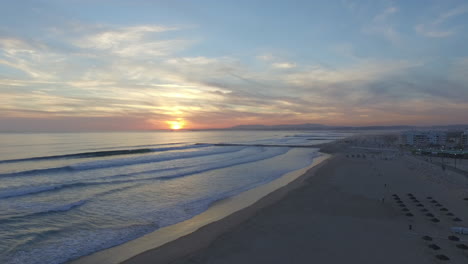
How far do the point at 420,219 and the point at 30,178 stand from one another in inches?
1054

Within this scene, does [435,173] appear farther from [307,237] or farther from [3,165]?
[3,165]

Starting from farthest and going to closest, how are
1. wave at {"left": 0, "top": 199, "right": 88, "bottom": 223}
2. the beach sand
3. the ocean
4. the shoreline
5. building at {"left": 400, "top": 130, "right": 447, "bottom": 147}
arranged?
building at {"left": 400, "top": 130, "right": 447, "bottom": 147} < wave at {"left": 0, "top": 199, "right": 88, "bottom": 223} < the ocean < the shoreline < the beach sand

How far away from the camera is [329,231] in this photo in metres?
10.9

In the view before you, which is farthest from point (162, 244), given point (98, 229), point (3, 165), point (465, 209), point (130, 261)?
point (3, 165)

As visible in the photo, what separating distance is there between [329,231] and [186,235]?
5573 mm

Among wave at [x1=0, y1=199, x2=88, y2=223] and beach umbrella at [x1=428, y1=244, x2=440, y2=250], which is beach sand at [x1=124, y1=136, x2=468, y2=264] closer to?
beach umbrella at [x1=428, y1=244, x2=440, y2=250]

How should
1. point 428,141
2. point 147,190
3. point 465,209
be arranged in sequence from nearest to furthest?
point 465,209
point 147,190
point 428,141

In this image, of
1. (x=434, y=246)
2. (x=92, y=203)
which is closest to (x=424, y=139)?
(x=434, y=246)

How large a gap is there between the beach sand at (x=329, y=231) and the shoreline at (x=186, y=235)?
0.05 metres

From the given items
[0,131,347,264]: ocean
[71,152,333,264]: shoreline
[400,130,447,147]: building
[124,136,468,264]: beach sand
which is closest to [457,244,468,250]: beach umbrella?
[124,136,468,264]: beach sand

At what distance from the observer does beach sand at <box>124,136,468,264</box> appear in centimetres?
882

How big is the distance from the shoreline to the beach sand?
0.15 ft

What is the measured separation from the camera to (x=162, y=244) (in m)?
10.0

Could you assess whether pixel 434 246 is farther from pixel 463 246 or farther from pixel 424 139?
pixel 424 139
